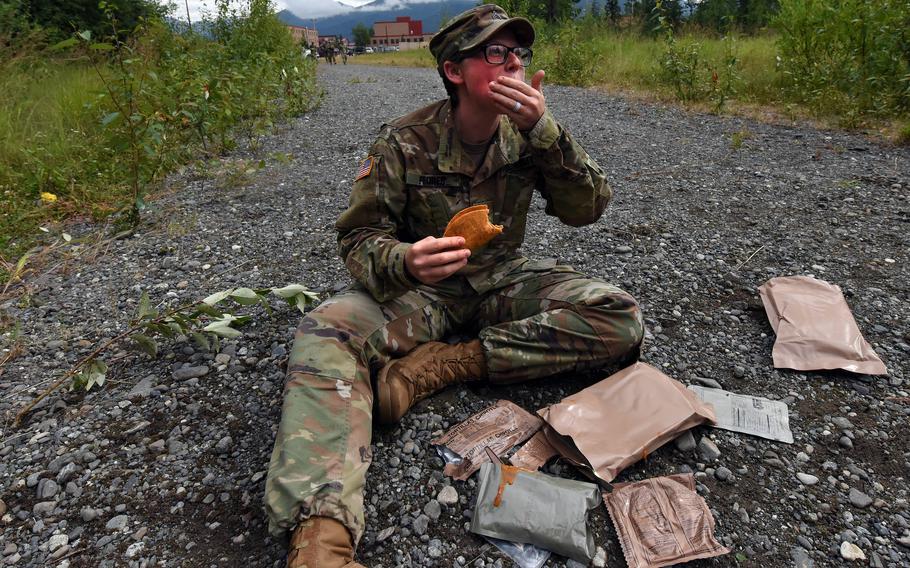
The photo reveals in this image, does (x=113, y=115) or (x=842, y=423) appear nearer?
(x=842, y=423)

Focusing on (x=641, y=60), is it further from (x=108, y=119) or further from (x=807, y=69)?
(x=108, y=119)

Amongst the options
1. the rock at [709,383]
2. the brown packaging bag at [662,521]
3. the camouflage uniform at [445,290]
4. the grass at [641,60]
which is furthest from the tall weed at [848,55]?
the brown packaging bag at [662,521]

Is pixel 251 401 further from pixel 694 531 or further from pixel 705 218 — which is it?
pixel 705 218

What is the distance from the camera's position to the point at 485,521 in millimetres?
1756

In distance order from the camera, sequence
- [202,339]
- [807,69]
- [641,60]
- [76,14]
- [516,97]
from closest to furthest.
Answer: [516,97] < [202,339] < [807,69] < [76,14] < [641,60]

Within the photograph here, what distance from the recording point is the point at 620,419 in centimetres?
212

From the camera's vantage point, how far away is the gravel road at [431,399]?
1.77 m

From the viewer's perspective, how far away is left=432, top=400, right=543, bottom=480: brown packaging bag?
6.72 ft

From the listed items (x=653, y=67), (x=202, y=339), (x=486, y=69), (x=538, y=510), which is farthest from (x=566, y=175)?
(x=653, y=67)

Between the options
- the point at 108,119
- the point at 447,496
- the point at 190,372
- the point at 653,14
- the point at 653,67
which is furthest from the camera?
the point at 653,67

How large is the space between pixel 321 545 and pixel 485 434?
804 mm

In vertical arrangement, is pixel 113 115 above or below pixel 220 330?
above

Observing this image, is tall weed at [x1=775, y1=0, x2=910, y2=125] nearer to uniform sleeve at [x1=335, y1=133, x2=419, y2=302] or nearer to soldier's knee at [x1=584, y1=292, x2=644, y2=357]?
soldier's knee at [x1=584, y1=292, x2=644, y2=357]

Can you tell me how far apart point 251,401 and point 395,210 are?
108cm
